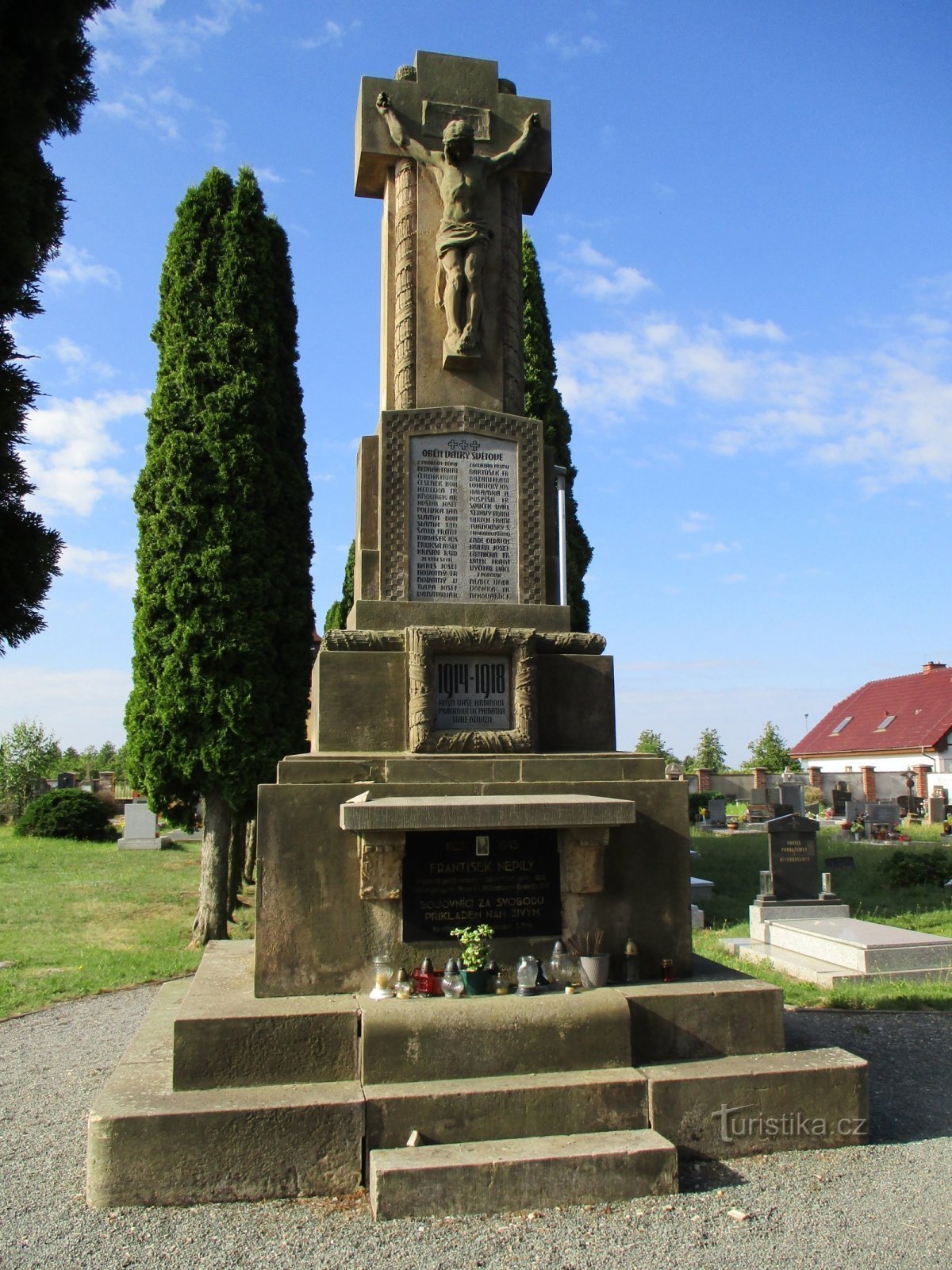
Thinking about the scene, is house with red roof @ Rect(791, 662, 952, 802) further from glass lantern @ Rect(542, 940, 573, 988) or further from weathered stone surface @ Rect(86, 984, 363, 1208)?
weathered stone surface @ Rect(86, 984, 363, 1208)

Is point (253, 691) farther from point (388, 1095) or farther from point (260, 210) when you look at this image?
point (388, 1095)

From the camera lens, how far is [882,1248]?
3688 millimetres

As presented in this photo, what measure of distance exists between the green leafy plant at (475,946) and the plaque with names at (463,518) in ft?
6.73

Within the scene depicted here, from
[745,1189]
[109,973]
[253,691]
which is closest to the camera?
[745,1189]

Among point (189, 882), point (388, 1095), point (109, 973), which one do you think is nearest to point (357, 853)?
point (388, 1095)

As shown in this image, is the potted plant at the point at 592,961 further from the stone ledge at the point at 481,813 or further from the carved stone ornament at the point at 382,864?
the carved stone ornament at the point at 382,864

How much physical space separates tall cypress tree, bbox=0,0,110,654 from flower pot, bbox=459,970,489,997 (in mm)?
2857

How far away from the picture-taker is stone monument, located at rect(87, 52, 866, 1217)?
420 cm

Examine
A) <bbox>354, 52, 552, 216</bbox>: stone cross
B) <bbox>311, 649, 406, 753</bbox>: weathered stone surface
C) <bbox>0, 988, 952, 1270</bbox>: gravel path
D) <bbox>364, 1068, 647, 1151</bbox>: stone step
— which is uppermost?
<bbox>354, 52, 552, 216</bbox>: stone cross

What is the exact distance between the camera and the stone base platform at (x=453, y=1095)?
13.4ft

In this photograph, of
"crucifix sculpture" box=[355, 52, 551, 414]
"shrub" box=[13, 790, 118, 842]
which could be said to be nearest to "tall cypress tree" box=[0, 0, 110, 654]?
"crucifix sculpture" box=[355, 52, 551, 414]

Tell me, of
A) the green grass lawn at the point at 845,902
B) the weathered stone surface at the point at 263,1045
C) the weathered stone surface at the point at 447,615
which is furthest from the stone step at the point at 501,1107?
the green grass lawn at the point at 845,902

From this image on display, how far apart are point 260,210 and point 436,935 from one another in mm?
10662

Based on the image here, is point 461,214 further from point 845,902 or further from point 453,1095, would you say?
point 845,902
